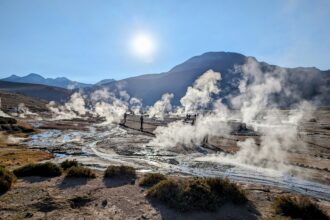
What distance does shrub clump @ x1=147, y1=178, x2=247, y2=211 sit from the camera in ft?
55.1

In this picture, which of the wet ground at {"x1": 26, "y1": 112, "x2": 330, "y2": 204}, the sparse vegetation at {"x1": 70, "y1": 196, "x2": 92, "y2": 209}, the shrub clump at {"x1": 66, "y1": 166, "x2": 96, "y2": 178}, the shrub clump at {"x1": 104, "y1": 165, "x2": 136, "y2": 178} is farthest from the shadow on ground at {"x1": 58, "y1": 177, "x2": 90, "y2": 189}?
the wet ground at {"x1": 26, "y1": 112, "x2": 330, "y2": 204}

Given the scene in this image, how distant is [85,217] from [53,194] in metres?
4.46

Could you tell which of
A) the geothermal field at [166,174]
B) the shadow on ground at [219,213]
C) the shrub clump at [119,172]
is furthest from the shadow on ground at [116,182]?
the shadow on ground at [219,213]

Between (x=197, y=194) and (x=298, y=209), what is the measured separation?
5450 mm

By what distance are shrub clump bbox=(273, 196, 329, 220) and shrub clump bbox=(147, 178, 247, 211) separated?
210 centimetres

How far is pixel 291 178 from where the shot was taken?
30062 millimetres

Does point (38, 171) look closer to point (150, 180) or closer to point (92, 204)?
point (92, 204)

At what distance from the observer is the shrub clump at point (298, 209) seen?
16.4 metres

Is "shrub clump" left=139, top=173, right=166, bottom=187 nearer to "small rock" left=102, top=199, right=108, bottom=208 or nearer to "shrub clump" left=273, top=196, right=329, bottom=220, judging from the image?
"small rock" left=102, top=199, right=108, bottom=208

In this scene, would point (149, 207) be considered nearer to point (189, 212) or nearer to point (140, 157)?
point (189, 212)

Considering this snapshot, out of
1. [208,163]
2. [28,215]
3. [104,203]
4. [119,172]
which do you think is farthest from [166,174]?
[28,215]

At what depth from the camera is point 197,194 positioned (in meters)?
17.4

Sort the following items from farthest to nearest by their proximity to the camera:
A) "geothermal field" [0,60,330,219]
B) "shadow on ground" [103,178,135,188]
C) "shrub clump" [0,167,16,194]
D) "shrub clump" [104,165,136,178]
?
"shrub clump" [104,165,136,178]
"shadow on ground" [103,178,135,188]
"shrub clump" [0,167,16,194]
"geothermal field" [0,60,330,219]

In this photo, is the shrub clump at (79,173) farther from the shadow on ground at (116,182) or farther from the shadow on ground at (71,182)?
the shadow on ground at (116,182)
